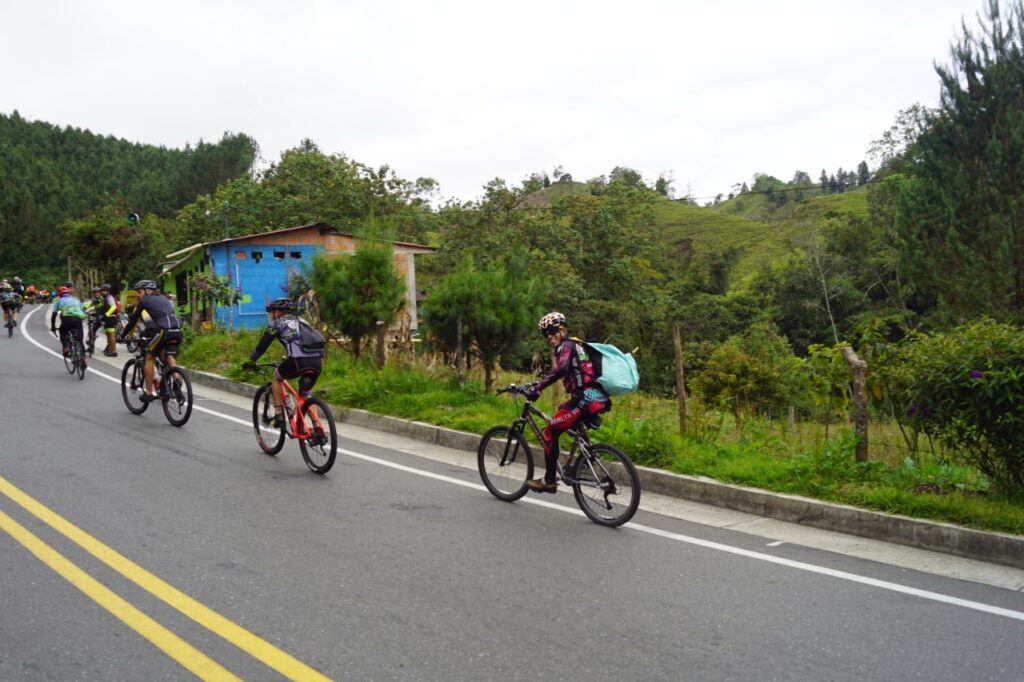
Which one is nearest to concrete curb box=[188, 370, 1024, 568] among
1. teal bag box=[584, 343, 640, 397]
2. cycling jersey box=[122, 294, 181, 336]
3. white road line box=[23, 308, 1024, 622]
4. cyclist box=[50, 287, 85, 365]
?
white road line box=[23, 308, 1024, 622]

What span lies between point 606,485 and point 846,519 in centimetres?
190

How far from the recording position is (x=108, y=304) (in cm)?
1977

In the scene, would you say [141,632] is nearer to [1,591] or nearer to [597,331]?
[1,591]

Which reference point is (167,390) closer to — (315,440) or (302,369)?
(302,369)

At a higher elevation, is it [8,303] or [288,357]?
[8,303]

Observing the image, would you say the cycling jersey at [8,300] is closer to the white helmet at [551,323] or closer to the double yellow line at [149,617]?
the double yellow line at [149,617]

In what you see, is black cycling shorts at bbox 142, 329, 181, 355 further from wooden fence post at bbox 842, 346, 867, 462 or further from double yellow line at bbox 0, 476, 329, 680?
wooden fence post at bbox 842, 346, 867, 462

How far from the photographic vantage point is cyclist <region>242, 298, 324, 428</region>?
9.06 meters

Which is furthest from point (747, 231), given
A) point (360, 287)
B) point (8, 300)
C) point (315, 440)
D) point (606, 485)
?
point (606, 485)

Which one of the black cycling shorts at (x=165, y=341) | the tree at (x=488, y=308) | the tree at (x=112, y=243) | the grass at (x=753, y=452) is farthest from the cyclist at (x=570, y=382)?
the tree at (x=112, y=243)

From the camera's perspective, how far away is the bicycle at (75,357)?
16.5 m

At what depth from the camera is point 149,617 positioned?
4.77 meters

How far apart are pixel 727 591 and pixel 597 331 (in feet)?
128

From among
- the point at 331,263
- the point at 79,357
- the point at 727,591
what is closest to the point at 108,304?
the point at 79,357
